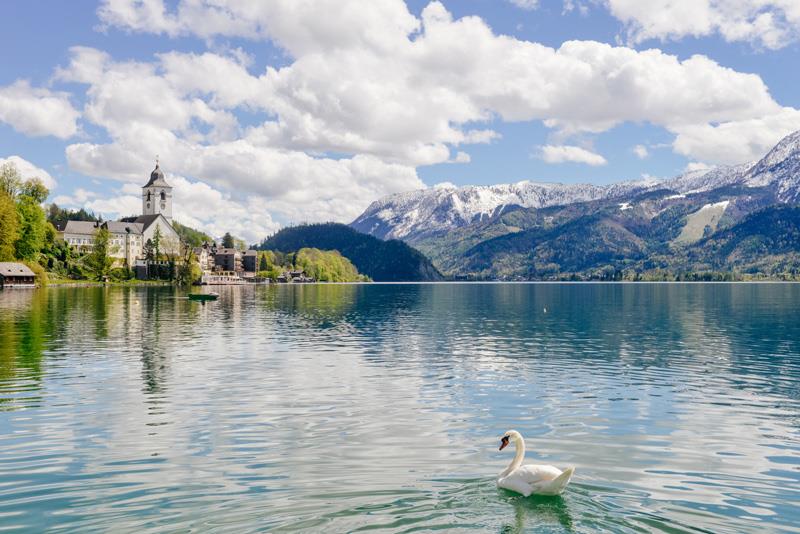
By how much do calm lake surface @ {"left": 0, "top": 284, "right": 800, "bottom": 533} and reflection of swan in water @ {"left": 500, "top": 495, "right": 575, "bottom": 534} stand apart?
8cm

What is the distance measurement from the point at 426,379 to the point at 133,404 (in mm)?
18208

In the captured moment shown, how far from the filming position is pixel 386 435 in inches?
1103

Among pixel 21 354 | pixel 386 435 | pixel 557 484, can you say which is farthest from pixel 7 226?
pixel 557 484

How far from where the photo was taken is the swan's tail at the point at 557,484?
18844 millimetres

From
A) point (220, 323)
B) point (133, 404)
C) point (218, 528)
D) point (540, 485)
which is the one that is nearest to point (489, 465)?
point (540, 485)

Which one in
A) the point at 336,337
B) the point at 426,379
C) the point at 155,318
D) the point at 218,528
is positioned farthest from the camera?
the point at 155,318

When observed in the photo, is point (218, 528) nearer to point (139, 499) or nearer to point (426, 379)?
point (139, 499)

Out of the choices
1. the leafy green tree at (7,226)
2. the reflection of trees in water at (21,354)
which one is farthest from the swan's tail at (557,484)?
the leafy green tree at (7,226)

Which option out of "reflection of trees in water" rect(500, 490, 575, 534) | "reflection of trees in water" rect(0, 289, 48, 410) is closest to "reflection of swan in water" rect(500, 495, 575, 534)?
"reflection of trees in water" rect(500, 490, 575, 534)

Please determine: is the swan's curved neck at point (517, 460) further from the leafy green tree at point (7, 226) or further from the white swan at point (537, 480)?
the leafy green tree at point (7, 226)

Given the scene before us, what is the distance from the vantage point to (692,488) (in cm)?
2133

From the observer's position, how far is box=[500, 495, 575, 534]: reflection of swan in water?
17.5 meters

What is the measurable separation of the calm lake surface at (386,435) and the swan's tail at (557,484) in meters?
0.35

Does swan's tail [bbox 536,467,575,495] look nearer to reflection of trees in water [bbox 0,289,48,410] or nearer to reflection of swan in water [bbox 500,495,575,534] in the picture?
reflection of swan in water [bbox 500,495,575,534]
